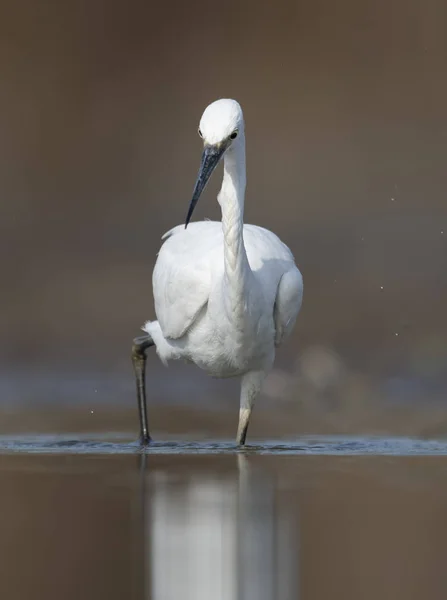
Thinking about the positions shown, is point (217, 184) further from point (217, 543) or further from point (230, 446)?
point (217, 543)

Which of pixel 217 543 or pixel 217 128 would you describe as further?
pixel 217 128

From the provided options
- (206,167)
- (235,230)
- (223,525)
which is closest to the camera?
(223,525)

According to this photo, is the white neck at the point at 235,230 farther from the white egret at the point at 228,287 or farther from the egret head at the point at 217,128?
the egret head at the point at 217,128

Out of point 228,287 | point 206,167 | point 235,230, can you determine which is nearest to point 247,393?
point 228,287

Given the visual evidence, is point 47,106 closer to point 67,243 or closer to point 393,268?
point 67,243

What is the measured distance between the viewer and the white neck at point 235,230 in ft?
29.3

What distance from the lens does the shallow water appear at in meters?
5.80

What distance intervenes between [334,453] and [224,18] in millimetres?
8920

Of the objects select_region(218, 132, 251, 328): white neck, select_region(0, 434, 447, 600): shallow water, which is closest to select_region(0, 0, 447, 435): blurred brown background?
select_region(218, 132, 251, 328): white neck

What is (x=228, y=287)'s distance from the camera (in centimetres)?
908

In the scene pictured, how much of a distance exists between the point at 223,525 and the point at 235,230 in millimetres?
2479

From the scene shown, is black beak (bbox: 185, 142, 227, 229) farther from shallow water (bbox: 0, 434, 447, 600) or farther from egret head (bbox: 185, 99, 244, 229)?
shallow water (bbox: 0, 434, 447, 600)

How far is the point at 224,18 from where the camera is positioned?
1762 cm

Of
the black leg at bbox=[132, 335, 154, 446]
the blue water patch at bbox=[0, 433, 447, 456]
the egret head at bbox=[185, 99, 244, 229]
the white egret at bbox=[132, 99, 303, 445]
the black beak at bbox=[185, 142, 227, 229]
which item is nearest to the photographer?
the black beak at bbox=[185, 142, 227, 229]
